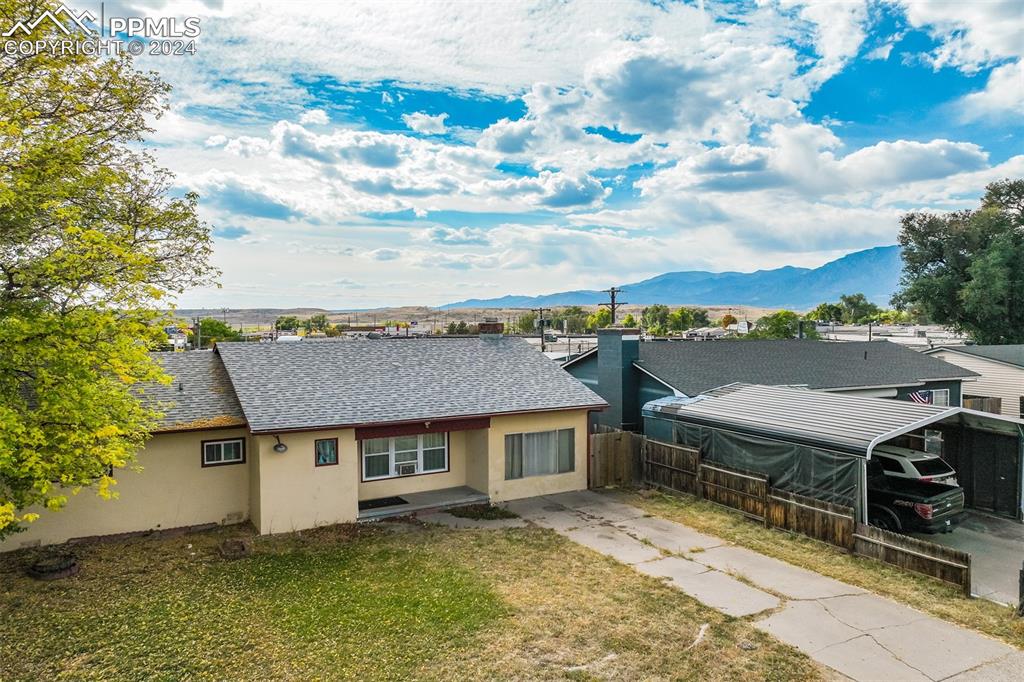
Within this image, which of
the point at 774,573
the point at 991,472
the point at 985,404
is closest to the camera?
the point at 774,573

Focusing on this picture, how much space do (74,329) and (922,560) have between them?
14.8 m

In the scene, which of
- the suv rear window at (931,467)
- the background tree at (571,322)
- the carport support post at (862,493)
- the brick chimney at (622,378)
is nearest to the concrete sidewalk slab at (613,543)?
the carport support post at (862,493)

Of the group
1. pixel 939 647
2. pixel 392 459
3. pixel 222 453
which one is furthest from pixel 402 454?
pixel 939 647

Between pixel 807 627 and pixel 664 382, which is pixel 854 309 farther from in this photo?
pixel 807 627

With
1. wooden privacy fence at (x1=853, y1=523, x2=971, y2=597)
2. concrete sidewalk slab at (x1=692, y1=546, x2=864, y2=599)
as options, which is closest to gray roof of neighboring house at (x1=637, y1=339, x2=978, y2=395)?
concrete sidewalk slab at (x1=692, y1=546, x2=864, y2=599)

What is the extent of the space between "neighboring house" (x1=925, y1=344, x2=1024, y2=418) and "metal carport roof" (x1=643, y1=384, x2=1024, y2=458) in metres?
15.6

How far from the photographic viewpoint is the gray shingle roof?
2861 cm

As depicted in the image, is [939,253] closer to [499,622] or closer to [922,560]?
[922,560]

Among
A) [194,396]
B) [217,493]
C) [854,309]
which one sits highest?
[854,309]

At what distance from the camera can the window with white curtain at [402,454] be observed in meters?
15.8

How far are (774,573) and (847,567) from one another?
4.90 ft

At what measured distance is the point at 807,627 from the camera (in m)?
9.20

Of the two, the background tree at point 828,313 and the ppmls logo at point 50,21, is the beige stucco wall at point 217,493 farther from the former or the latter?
the background tree at point 828,313

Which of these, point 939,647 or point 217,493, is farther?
point 217,493
